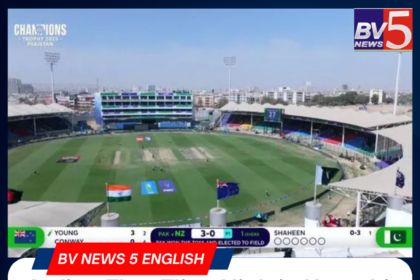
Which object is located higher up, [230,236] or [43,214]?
[43,214]

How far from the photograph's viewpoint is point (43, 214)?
41.6ft

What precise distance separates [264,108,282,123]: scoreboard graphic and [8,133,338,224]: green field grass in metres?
7.03

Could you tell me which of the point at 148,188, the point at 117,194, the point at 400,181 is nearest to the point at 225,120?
the point at 148,188

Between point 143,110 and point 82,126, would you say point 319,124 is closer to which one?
point 143,110

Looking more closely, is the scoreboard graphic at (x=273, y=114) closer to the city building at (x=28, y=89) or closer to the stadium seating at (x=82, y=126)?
the stadium seating at (x=82, y=126)

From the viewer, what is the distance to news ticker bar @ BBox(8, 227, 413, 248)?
11312 mm

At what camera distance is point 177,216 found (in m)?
20.1

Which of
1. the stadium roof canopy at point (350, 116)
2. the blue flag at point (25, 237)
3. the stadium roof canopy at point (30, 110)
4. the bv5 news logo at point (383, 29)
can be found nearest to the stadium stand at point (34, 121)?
the stadium roof canopy at point (30, 110)

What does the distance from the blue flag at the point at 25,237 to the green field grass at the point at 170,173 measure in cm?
820

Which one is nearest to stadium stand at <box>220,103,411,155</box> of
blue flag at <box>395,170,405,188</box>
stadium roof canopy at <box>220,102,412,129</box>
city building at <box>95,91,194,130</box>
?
stadium roof canopy at <box>220,102,412,129</box>

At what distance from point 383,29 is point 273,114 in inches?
1603

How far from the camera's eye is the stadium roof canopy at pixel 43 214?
11852mm

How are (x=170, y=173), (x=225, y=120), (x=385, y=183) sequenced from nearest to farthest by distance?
(x=385, y=183), (x=170, y=173), (x=225, y=120)
